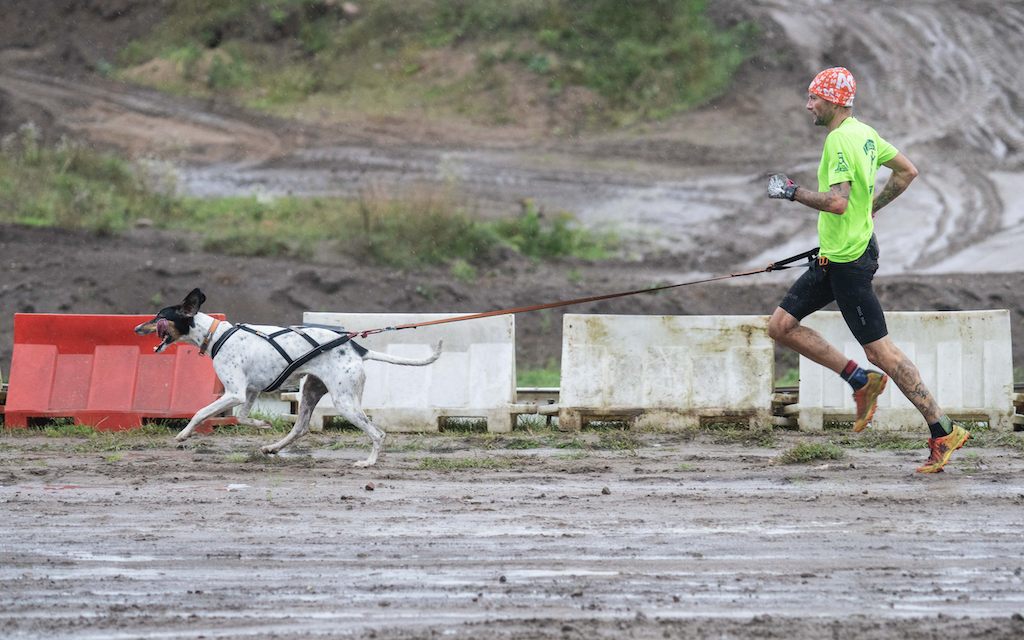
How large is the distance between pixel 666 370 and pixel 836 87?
126 inches

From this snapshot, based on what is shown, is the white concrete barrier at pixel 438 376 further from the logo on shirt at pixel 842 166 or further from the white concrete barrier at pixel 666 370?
the logo on shirt at pixel 842 166

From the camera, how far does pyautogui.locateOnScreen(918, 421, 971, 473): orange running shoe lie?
20.2ft

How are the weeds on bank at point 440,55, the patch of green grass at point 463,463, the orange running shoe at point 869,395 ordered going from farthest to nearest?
the weeds on bank at point 440,55 → the patch of green grass at point 463,463 → the orange running shoe at point 869,395

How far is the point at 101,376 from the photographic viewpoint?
8.91 meters

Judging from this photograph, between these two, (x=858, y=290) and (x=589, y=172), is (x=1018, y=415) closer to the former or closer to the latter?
(x=858, y=290)

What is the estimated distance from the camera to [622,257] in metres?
16.5

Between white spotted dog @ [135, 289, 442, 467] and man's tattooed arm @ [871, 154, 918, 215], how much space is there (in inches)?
134

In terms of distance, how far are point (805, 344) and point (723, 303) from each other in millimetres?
7272

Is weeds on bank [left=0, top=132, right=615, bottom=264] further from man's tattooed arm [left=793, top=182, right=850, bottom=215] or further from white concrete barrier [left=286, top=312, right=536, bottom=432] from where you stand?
man's tattooed arm [left=793, top=182, right=850, bottom=215]

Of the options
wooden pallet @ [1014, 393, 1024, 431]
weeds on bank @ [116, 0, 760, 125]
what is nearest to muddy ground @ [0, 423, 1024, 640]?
wooden pallet @ [1014, 393, 1024, 431]

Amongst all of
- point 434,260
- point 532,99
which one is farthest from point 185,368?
point 532,99

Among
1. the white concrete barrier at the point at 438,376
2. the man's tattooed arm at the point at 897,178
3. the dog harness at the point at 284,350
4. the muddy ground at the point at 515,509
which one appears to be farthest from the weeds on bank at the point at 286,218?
the man's tattooed arm at the point at 897,178

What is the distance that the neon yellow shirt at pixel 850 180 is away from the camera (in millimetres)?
6027

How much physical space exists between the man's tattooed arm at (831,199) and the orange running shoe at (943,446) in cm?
165
